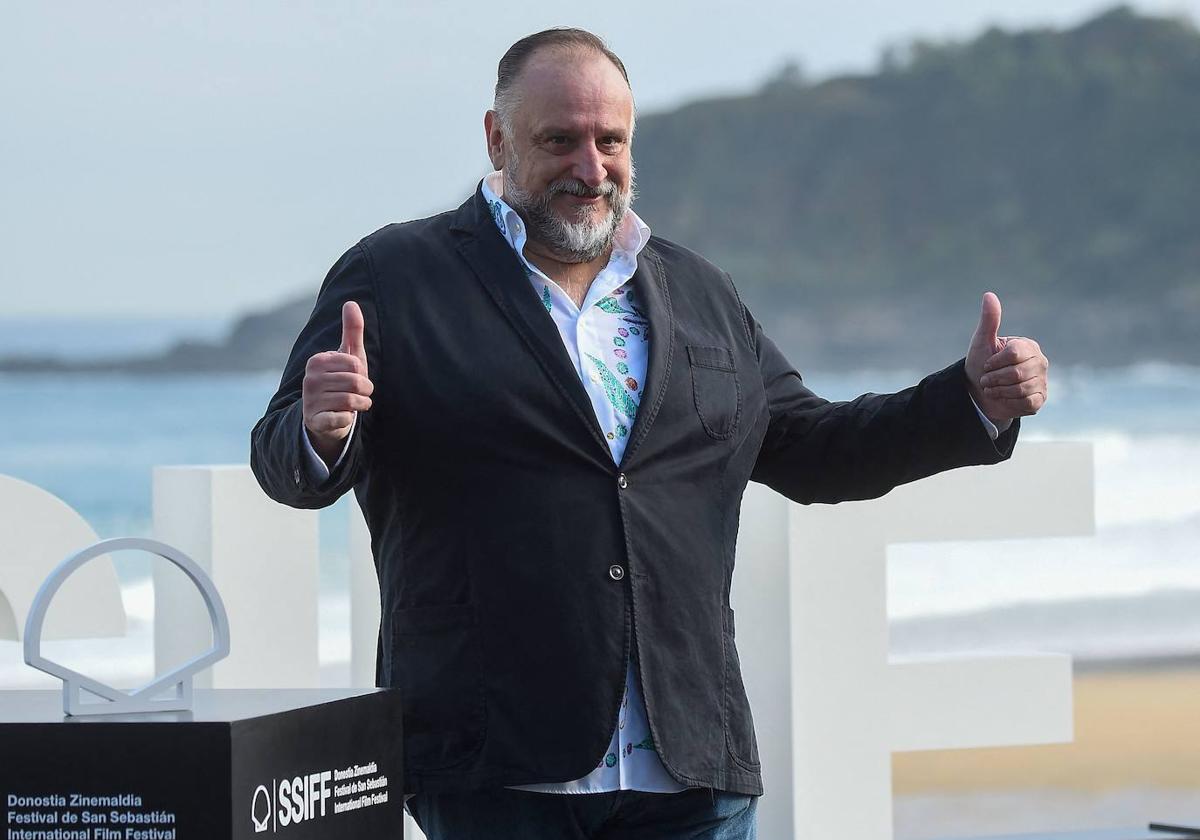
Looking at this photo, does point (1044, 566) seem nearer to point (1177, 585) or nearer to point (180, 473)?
point (1177, 585)

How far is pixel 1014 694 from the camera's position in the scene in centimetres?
311

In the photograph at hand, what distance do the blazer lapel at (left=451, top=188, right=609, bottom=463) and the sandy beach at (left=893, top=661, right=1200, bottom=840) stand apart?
178 inches

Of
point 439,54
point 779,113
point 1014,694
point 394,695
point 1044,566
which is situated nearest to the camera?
point 394,695

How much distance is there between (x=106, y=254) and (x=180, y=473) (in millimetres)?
16057

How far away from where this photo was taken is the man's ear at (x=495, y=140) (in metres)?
2.12

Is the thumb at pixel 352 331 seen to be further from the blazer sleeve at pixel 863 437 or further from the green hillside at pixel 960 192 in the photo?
the green hillside at pixel 960 192

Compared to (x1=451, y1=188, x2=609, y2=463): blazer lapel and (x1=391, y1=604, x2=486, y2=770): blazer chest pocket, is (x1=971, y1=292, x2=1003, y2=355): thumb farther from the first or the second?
(x1=391, y1=604, x2=486, y2=770): blazer chest pocket

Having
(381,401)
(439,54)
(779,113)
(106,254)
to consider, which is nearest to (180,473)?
(381,401)

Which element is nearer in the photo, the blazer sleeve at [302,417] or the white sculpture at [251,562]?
the blazer sleeve at [302,417]

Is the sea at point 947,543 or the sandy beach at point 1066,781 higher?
the sea at point 947,543

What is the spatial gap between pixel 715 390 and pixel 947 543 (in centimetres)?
915

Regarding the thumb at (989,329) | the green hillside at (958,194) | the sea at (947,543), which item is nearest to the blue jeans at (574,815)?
the thumb at (989,329)

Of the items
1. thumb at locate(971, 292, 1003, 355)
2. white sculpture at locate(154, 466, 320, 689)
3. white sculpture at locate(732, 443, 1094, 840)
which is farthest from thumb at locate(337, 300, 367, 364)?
white sculpture at locate(732, 443, 1094, 840)

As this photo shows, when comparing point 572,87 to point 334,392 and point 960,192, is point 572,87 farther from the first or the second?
point 960,192
